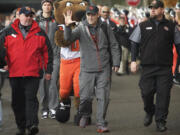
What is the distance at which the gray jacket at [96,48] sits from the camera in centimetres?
917

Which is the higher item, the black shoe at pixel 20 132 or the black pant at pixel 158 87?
the black pant at pixel 158 87

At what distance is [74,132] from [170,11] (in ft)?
27.8

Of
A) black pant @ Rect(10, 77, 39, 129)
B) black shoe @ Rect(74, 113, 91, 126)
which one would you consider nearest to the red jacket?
black pant @ Rect(10, 77, 39, 129)

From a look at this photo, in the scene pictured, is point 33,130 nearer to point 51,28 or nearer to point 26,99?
point 26,99

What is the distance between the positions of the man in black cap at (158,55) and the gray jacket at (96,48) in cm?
34

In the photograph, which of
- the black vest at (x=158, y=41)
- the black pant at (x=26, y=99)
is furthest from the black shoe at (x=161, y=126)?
the black pant at (x=26, y=99)

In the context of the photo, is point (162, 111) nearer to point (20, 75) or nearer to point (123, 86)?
point (20, 75)

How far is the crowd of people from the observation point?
8.59 meters

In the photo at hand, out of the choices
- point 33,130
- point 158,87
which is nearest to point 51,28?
point 158,87

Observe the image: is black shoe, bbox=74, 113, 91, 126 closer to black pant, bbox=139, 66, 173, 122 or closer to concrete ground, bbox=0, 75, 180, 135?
concrete ground, bbox=0, 75, 180, 135

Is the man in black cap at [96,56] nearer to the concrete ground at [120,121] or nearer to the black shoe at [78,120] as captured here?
the concrete ground at [120,121]

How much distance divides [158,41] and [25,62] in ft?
6.94

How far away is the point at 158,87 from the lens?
359 inches

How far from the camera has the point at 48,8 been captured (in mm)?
10852
